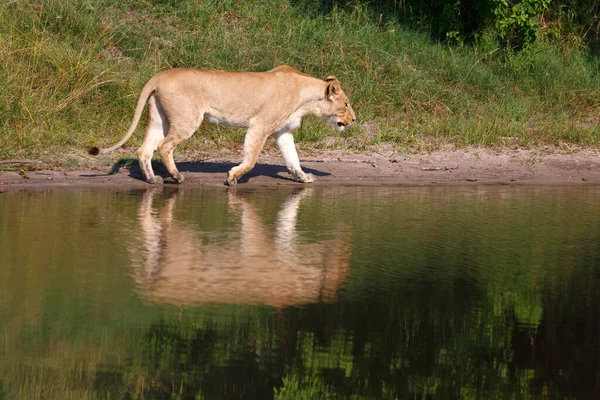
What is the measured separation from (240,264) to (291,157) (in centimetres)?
380

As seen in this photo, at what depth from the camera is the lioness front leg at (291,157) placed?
9.65m

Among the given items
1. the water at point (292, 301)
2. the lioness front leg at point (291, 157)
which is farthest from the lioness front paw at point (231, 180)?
the water at point (292, 301)

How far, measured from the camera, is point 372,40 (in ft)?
45.8

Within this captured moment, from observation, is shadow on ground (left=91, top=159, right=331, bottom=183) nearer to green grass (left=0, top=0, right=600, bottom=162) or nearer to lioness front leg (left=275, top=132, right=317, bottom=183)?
lioness front leg (left=275, top=132, right=317, bottom=183)

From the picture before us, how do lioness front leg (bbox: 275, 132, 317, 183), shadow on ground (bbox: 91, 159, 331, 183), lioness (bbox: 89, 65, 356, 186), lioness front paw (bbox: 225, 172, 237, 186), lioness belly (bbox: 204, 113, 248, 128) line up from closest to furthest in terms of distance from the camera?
lioness (bbox: 89, 65, 356, 186) < lioness front paw (bbox: 225, 172, 237, 186) < lioness belly (bbox: 204, 113, 248, 128) < lioness front leg (bbox: 275, 132, 317, 183) < shadow on ground (bbox: 91, 159, 331, 183)

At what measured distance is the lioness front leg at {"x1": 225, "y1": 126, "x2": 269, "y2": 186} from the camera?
9.29m

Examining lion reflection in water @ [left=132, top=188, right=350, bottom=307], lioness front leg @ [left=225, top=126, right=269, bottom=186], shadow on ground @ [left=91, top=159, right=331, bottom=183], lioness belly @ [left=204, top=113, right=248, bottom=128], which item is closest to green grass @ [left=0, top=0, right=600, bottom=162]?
shadow on ground @ [left=91, top=159, right=331, bottom=183]

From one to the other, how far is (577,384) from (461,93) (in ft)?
31.0

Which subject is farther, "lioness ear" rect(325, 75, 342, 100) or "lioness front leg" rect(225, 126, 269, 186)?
"lioness ear" rect(325, 75, 342, 100)

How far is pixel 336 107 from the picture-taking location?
10016mm

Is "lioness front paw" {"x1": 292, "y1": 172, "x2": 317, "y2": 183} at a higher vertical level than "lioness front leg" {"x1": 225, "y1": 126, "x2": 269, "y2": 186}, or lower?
lower

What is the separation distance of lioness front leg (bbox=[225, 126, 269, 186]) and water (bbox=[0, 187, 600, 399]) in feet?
3.39

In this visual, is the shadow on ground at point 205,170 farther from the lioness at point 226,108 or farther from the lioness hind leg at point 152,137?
the lioness at point 226,108

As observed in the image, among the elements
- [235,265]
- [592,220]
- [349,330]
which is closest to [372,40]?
[592,220]
